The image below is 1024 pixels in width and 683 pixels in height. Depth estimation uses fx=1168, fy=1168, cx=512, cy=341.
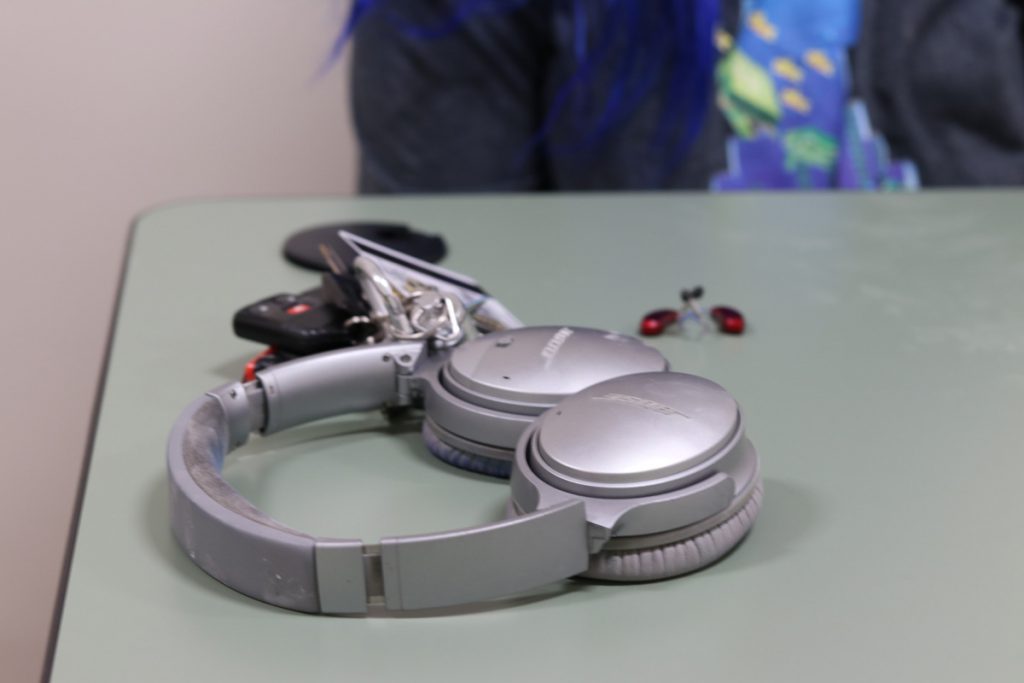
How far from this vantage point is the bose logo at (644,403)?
1.34ft

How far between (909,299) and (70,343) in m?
1.07

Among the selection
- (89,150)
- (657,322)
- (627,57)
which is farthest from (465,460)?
(89,150)

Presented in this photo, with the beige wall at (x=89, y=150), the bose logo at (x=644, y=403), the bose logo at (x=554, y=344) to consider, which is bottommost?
the beige wall at (x=89, y=150)

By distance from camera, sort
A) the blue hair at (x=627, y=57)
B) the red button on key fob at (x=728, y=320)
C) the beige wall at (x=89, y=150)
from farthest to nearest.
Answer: the beige wall at (x=89, y=150)
the blue hair at (x=627, y=57)
the red button on key fob at (x=728, y=320)

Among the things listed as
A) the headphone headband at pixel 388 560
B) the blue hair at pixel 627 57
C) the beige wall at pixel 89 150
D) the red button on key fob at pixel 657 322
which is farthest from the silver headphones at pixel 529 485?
the beige wall at pixel 89 150

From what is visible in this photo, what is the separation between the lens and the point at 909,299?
0.66 meters

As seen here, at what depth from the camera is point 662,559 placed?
0.39m

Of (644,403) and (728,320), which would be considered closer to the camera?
(644,403)

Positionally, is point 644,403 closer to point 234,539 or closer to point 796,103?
point 234,539

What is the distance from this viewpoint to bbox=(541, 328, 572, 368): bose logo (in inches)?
18.5

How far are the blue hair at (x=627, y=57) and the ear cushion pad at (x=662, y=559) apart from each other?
2.12 ft

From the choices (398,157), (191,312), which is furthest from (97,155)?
(191,312)

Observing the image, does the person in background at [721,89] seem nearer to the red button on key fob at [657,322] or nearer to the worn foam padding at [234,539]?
the red button on key fob at [657,322]

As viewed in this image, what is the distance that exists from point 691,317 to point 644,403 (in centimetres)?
23
